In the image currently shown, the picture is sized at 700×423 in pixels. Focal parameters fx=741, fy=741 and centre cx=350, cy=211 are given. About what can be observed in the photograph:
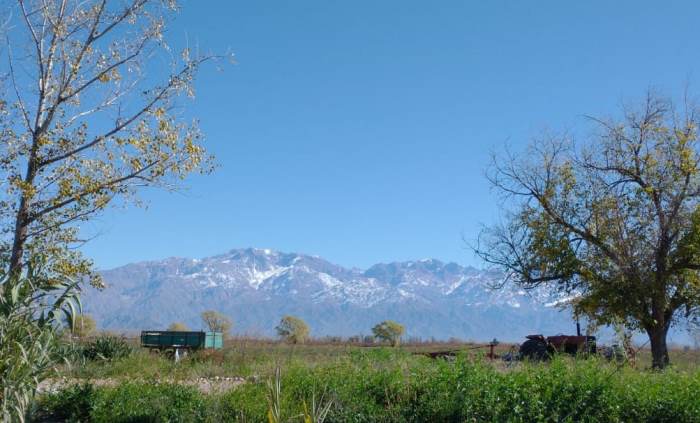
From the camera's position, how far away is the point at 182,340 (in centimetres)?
2908

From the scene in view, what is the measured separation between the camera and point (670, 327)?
82.4ft

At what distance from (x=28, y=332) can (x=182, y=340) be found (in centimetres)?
2132

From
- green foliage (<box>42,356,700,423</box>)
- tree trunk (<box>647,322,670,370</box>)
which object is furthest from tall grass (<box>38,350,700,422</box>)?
tree trunk (<box>647,322,670,370</box>)

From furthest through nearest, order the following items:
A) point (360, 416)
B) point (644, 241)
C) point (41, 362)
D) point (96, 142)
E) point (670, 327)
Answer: point (670, 327) → point (644, 241) → point (96, 142) → point (360, 416) → point (41, 362)

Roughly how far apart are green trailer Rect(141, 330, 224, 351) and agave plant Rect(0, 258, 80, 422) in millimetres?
19424

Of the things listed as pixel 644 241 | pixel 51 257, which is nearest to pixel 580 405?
pixel 51 257

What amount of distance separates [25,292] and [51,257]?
20.7 feet

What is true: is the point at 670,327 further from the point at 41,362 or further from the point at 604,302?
the point at 41,362

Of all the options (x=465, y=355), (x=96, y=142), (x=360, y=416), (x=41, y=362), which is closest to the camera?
(x=41, y=362)

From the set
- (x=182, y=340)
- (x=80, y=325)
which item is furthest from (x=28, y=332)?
(x=182, y=340)

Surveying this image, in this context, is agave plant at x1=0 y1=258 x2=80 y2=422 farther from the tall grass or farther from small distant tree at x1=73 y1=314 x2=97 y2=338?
the tall grass

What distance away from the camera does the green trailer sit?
28156 mm

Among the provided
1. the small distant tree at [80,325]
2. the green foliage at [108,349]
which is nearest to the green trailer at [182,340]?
the small distant tree at [80,325]

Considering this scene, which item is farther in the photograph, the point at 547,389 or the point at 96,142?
the point at 96,142
